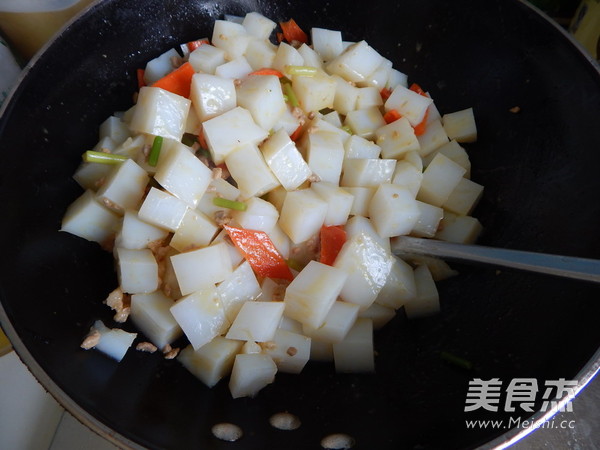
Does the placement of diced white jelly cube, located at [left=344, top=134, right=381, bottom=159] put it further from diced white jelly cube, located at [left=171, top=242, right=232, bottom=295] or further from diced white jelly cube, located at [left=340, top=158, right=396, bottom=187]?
diced white jelly cube, located at [left=171, top=242, right=232, bottom=295]

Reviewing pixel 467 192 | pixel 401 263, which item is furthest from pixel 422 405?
pixel 467 192

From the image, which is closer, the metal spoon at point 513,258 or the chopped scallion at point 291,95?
the metal spoon at point 513,258

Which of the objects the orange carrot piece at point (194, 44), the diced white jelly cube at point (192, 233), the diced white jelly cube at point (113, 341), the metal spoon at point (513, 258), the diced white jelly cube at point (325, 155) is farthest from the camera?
the orange carrot piece at point (194, 44)

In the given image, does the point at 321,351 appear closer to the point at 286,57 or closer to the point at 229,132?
the point at 229,132

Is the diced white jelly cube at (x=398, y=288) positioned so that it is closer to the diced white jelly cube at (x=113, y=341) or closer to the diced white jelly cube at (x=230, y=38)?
the diced white jelly cube at (x=113, y=341)

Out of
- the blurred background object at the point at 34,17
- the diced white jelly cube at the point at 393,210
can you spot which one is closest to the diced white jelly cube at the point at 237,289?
the diced white jelly cube at the point at 393,210

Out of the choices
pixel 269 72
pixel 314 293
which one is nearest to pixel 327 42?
pixel 269 72
